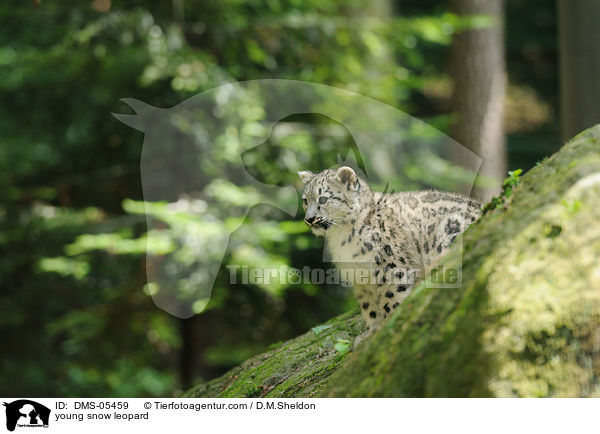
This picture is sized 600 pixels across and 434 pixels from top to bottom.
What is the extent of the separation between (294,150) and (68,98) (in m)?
3.70

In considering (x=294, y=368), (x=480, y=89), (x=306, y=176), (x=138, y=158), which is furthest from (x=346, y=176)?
(x=480, y=89)

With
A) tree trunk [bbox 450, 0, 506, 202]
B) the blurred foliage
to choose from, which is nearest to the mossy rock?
the blurred foliage

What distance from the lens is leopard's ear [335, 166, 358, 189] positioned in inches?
142

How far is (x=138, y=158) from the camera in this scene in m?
9.24

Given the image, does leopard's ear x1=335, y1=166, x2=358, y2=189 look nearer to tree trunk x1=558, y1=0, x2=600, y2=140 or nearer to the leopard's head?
the leopard's head

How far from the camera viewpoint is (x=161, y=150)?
8.20 meters

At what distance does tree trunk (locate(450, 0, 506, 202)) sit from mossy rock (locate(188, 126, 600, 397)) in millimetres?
7243
